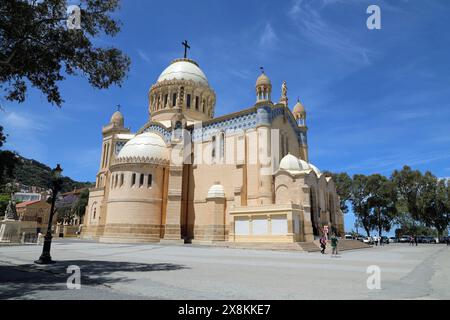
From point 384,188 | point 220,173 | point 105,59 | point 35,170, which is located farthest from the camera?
point 35,170

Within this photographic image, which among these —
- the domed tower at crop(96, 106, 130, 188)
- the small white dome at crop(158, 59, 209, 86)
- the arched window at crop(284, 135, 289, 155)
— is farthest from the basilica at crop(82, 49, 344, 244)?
the domed tower at crop(96, 106, 130, 188)

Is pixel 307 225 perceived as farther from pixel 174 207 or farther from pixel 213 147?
pixel 174 207

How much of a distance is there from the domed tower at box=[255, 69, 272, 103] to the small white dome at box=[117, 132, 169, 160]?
12.1 meters

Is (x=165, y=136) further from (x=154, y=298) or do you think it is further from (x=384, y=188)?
(x=384, y=188)

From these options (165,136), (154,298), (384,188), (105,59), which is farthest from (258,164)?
(384,188)

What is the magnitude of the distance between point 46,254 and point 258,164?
20.4 m

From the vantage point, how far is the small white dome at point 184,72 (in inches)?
1556

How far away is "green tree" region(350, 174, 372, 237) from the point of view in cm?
5422

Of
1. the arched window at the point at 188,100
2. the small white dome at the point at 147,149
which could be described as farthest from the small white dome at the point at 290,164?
the arched window at the point at 188,100

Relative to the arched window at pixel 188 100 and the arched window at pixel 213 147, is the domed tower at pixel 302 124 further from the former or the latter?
the arched window at pixel 188 100

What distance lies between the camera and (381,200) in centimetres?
5291

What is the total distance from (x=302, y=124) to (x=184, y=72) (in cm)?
1657
